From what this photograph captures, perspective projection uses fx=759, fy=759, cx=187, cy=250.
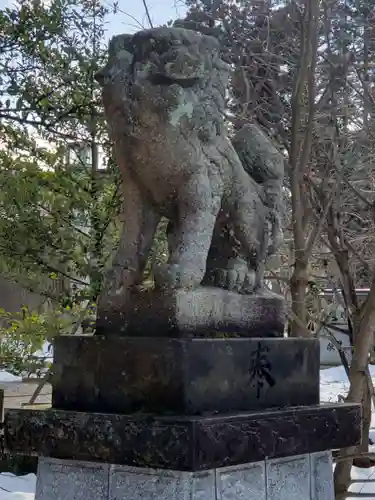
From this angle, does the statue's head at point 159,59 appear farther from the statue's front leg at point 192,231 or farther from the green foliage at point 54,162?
the green foliage at point 54,162

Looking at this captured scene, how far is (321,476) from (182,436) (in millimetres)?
886

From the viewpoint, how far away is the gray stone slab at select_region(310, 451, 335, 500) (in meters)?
2.98

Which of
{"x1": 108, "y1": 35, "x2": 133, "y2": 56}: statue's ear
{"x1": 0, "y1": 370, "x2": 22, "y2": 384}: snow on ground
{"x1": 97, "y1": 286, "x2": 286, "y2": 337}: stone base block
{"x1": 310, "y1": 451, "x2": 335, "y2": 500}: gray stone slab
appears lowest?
{"x1": 0, "y1": 370, "x2": 22, "y2": 384}: snow on ground

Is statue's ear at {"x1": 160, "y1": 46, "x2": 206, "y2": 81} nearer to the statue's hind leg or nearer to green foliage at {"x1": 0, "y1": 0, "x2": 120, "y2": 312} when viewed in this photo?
the statue's hind leg

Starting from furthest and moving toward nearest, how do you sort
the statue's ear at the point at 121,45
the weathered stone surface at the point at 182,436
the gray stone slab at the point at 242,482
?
the statue's ear at the point at 121,45
the gray stone slab at the point at 242,482
the weathered stone surface at the point at 182,436

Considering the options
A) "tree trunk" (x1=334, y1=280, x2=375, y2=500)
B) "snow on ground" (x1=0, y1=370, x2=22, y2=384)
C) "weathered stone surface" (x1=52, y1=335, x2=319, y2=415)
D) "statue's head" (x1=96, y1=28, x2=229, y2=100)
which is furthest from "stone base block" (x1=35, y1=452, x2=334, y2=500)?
"snow on ground" (x1=0, y1=370, x2=22, y2=384)

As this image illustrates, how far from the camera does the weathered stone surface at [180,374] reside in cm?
261

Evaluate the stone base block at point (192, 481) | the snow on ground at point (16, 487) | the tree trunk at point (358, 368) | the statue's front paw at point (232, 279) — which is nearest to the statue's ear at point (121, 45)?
the statue's front paw at point (232, 279)

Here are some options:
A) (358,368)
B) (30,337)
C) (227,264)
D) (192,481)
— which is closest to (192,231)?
(227,264)

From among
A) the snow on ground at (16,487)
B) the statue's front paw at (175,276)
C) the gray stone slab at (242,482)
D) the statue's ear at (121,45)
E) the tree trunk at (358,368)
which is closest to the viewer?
the gray stone slab at (242,482)

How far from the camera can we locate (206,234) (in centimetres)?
295

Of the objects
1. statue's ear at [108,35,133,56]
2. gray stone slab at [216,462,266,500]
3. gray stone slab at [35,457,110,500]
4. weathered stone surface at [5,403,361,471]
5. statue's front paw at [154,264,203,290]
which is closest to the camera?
weathered stone surface at [5,403,361,471]

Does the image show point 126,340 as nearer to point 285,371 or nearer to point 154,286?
point 154,286

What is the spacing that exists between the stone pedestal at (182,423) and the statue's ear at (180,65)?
2.85 ft
